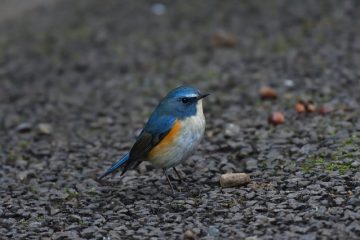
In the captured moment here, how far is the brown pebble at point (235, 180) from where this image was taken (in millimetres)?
5324

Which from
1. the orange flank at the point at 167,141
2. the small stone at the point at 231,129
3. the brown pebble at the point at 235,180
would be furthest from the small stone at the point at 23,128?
the brown pebble at the point at 235,180

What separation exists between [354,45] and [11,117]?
13.2 feet

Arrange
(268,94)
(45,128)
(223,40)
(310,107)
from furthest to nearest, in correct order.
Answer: (223,40), (268,94), (45,128), (310,107)

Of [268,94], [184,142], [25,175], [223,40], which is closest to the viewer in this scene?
[184,142]

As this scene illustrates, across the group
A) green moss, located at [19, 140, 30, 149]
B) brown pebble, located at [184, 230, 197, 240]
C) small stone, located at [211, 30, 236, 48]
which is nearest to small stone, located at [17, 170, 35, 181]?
green moss, located at [19, 140, 30, 149]

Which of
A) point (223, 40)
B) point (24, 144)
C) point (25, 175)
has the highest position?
point (223, 40)

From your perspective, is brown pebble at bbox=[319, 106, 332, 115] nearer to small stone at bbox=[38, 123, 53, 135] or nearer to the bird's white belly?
the bird's white belly

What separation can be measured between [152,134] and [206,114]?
1.96m

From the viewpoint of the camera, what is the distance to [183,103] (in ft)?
17.7

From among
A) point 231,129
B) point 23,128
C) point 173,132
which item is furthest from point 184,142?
point 23,128

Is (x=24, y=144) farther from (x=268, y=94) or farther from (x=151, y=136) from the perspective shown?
(x=268, y=94)

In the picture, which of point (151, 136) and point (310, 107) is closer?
point (151, 136)

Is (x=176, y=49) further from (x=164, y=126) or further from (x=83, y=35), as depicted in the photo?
(x=164, y=126)

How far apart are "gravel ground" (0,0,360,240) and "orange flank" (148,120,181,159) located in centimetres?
35
